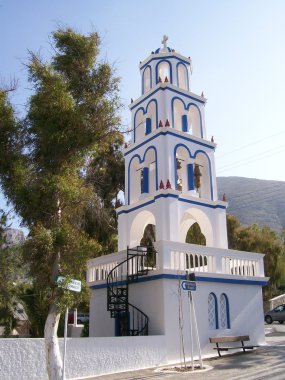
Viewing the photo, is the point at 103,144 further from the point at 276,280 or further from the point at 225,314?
the point at 276,280

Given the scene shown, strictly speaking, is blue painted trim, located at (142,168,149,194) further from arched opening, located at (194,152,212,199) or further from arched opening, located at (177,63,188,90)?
arched opening, located at (177,63,188,90)

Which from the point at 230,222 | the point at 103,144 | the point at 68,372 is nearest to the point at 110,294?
the point at 68,372

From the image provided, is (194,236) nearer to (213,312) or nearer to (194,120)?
(194,120)

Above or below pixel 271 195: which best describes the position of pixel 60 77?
below

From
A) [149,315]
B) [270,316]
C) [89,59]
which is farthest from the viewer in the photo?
[270,316]

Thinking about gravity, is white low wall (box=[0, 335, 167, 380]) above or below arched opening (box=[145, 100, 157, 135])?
below

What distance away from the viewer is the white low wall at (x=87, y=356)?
10.5 meters

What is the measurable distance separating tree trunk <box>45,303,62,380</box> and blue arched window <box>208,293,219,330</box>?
297 inches

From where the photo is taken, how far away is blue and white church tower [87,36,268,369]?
48.0 ft

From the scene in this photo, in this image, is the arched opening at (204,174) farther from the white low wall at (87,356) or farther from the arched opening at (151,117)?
the white low wall at (87,356)

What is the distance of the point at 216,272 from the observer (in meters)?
16.2

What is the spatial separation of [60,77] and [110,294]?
849 cm

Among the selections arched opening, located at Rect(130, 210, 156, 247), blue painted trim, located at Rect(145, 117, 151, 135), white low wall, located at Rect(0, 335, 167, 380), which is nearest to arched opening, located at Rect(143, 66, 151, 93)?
blue painted trim, located at Rect(145, 117, 151, 135)

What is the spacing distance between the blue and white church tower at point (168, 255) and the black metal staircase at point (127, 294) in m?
0.04
